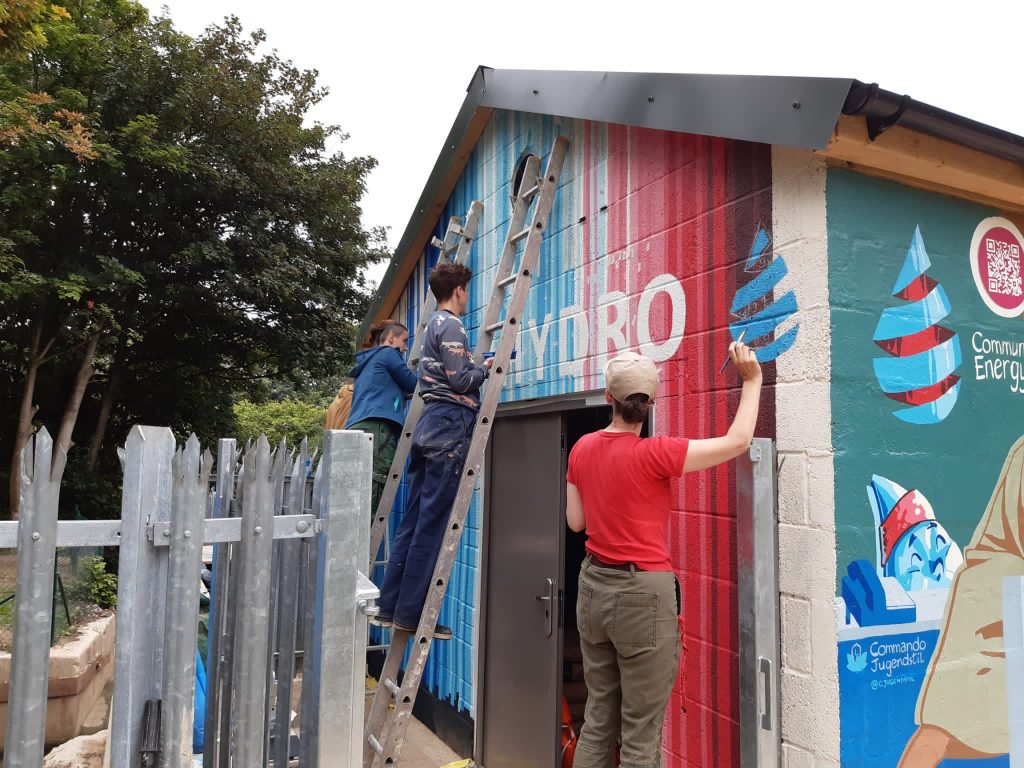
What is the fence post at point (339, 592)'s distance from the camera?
6.84 feet

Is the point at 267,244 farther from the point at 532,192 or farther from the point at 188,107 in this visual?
the point at 532,192

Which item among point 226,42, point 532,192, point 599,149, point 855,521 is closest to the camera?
point 855,521

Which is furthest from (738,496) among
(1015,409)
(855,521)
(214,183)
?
(214,183)

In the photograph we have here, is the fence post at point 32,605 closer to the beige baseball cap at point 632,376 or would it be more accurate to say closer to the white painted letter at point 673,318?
the beige baseball cap at point 632,376

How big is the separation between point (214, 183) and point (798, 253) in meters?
14.1

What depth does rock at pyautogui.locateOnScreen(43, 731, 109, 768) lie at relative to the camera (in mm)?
4578

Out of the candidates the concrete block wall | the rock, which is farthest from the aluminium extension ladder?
the rock

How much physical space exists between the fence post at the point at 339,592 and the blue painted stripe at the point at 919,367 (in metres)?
1.97

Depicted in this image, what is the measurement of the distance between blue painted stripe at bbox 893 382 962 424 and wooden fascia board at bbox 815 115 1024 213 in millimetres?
823

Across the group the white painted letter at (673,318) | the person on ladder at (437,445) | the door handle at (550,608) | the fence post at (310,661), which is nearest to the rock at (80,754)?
the person on ladder at (437,445)

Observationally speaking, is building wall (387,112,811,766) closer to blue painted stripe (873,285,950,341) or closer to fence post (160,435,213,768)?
blue painted stripe (873,285,950,341)

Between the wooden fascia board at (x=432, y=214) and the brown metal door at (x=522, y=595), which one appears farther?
the wooden fascia board at (x=432, y=214)

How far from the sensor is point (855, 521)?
8.99 ft

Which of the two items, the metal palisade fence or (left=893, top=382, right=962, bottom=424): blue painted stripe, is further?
(left=893, top=382, right=962, bottom=424): blue painted stripe
